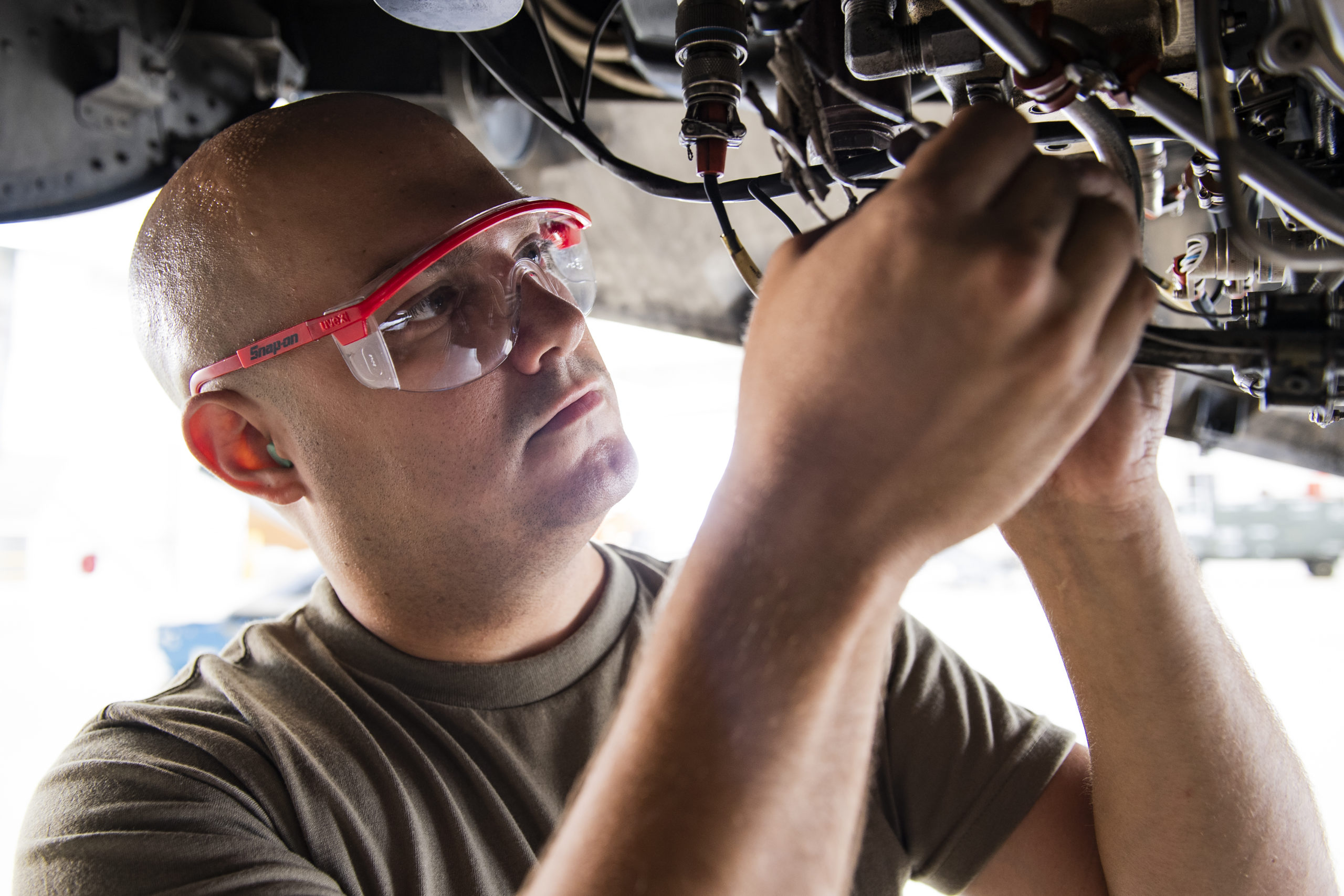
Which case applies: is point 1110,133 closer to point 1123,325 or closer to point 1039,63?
point 1039,63

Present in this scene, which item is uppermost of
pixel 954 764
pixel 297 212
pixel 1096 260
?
pixel 1096 260

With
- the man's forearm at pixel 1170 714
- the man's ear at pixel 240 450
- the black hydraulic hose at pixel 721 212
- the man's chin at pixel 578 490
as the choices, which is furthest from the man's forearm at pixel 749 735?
the man's ear at pixel 240 450

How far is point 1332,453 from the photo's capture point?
1.59 m

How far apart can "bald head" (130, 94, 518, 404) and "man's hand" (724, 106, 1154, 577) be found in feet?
2.24

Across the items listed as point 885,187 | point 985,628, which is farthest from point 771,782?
point 985,628

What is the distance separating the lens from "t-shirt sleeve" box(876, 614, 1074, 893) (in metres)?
0.98

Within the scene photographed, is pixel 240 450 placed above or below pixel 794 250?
below

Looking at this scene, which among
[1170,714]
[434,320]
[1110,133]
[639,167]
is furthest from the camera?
[434,320]

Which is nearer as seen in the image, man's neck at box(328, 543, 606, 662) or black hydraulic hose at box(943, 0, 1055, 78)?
black hydraulic hose at box(943, 0, 1055, 78)

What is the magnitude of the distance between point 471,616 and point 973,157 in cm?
82

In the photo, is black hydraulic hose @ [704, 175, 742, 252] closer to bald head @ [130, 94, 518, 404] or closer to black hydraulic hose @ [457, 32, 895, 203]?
black hydraulic hose @ [457, 32, 895, 203]

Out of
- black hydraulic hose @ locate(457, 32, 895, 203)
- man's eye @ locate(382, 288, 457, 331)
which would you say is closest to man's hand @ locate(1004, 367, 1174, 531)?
black hydraulic hose @ locate(457, 32, 895, 203)

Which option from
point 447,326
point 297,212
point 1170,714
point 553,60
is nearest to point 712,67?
point 553,60

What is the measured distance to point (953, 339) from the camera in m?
0.40
